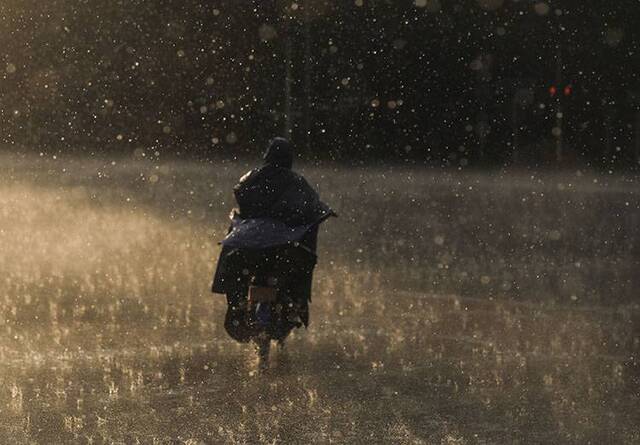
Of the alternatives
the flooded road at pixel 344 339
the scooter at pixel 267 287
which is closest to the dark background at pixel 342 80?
the flooded road at pixel 344 339

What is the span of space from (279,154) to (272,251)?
29.3 inches

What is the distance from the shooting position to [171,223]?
23.1m

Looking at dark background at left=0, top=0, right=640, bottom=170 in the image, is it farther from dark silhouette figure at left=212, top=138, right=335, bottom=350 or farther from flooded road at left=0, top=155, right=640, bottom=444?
dark silhouette figure at left=212, top=138, right=335, bottom=350

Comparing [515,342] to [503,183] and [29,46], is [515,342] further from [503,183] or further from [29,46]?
[29,46]

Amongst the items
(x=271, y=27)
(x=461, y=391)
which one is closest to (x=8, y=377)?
(x=461, y=391)

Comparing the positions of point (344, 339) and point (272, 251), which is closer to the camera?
point (272, 251)

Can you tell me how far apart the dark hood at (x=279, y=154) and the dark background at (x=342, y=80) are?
38575mm

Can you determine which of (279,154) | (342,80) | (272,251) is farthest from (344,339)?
(342,80)

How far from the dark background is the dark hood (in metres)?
38.6

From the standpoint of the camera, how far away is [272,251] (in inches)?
381

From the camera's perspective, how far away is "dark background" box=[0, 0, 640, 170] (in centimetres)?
5184

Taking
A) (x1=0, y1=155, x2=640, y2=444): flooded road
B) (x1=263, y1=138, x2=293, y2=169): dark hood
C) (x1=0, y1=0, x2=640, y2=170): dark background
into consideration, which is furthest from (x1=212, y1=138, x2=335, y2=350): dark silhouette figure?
(x1=0, y1=0, x2=640, y2=170): dark background

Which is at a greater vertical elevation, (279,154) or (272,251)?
(279,154)

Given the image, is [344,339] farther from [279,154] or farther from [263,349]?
[279,154]
